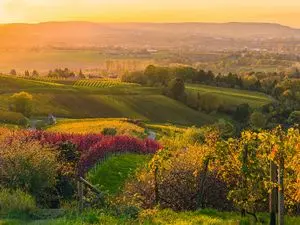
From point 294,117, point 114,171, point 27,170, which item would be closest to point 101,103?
point 294,117

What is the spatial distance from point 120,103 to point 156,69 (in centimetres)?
2841

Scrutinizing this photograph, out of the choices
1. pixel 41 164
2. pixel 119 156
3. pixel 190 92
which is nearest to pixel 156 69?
pixel 190 92

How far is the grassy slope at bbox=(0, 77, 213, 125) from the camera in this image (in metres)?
110

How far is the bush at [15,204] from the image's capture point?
1556 cm

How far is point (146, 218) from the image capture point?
13891 millimetres

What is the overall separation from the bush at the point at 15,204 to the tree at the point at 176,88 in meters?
110

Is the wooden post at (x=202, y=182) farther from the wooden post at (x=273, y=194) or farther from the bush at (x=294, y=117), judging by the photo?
the bush at (x=294, y=117)

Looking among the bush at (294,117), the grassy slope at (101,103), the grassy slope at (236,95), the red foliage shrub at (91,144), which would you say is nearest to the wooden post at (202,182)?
the red foliage shrub at (91,144)

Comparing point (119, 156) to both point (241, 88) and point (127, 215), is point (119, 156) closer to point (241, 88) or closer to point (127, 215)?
point (127, 215)

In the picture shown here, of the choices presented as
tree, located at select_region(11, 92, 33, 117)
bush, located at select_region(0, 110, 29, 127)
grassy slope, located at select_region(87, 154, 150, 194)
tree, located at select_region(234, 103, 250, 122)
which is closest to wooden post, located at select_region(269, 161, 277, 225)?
grassy slope, located at select_region(87, 154, 150, 194)

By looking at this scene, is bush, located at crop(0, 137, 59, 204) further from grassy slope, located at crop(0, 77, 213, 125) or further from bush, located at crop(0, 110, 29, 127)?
grassy slope, located at crop(0, 77, 213, 125)

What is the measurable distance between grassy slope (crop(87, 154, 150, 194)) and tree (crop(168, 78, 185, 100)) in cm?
9632

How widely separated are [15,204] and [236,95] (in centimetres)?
11796

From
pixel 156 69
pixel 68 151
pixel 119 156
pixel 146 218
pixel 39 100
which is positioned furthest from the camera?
pixel 156 69
